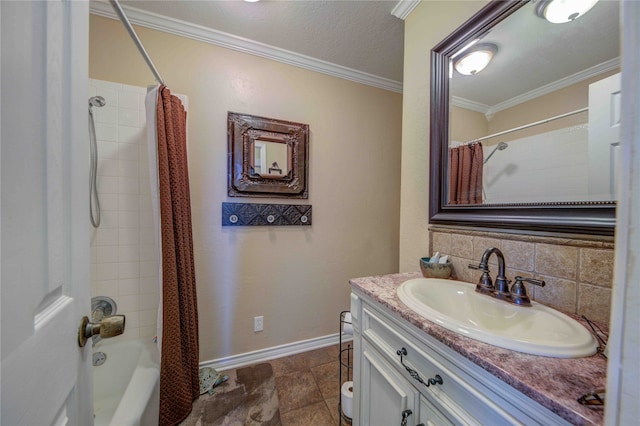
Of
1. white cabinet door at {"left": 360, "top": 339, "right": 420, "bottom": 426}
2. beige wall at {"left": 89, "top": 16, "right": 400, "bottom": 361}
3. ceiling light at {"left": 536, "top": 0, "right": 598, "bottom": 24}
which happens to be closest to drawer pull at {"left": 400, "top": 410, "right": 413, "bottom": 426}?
white cabinet door at {"left": 360, "top": 339, "right": 420, "bottom": 426}

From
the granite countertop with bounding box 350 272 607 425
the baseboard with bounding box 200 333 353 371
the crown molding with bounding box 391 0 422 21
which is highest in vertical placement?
the crown molding with bounding box 391 0 422 21

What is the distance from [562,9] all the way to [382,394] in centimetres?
147

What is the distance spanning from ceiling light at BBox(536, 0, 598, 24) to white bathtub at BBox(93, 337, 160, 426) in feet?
7.17

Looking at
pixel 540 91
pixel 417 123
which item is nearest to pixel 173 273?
pixel 417 123

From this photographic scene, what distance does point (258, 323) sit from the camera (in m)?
1.77

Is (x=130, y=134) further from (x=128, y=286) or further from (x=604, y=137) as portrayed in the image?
(x=604, y=137)

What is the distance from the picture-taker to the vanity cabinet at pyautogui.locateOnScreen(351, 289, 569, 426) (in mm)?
473

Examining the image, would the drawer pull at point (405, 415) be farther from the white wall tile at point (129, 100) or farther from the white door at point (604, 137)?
the white wall tile at point (129, 100)

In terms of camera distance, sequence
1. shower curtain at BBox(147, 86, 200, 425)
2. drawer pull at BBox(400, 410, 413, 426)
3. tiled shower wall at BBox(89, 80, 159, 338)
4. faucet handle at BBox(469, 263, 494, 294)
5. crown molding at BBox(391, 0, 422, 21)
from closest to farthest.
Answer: drawer pull at BBox(400, 410, 413, 426), faucet handle at BBox(469, 263, 494, 294), shower curtain at BBox(147, 86, 200, 425), crown molding at BBox(391, 0, 422, 21), tiled shower wall at BBox(89, 80, 159, 338)

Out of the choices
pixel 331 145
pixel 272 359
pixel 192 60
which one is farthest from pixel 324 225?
pixel 192 60

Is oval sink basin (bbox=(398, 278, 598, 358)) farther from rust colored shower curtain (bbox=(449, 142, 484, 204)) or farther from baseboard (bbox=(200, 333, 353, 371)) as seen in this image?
baseboard (bbox=(200, 333, 353, 371))

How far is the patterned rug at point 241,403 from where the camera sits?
4.12 ft

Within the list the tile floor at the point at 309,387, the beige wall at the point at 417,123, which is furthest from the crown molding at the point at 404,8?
the tile floor at the point at 309,387

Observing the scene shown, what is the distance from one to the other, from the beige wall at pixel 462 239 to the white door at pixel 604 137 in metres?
0.05
